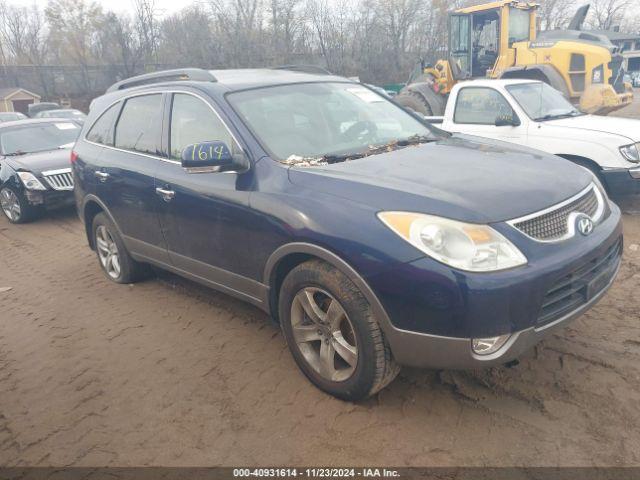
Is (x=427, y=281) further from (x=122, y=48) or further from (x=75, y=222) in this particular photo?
(x=122, y=48)

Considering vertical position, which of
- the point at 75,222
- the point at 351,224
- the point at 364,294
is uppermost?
the point at 351,224

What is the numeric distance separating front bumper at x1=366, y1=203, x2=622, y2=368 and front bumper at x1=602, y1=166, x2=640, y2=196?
3.76 meters

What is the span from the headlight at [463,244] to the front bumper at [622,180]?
13.7ft

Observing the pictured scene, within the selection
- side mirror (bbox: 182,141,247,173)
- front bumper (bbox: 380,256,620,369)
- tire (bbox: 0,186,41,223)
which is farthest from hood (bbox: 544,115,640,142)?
tire (bbox: 0,186,41,223)

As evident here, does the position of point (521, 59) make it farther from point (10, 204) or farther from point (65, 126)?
point (10, 204)

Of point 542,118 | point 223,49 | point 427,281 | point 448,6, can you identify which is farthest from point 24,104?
point 427,281

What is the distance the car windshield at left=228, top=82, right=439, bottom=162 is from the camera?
337 centimetres

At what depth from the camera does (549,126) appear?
251 inches

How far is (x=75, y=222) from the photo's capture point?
8.29 meters

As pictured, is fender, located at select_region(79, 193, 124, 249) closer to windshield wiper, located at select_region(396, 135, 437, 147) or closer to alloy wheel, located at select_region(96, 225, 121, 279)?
alloy wheel, located at select_region(96, 225, 121, 279)

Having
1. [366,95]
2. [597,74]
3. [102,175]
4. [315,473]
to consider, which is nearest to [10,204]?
[102,175]

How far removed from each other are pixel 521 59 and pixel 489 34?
1.36m

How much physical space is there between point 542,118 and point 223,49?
Answer: 33777 mm

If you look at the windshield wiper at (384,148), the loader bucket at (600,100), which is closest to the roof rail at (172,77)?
the windshield wiper at (384,148)
